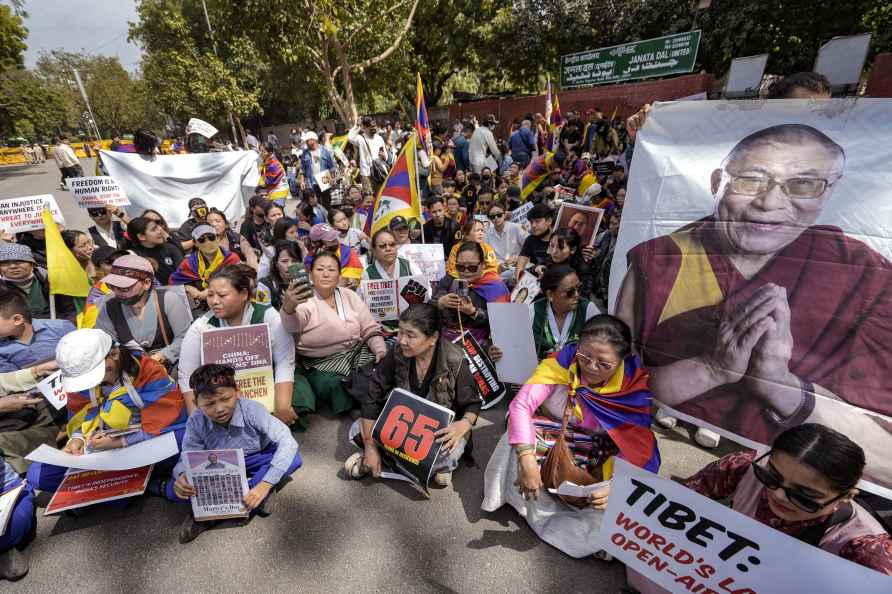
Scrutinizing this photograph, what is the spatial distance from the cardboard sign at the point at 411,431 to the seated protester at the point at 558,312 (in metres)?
0.96

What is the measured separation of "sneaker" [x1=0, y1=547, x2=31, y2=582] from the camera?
2.46 metres

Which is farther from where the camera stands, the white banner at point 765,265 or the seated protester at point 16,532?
the seated protester at point 16,532

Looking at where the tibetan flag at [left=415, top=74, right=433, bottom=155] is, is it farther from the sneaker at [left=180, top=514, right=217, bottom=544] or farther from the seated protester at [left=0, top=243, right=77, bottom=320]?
the sneaker at [left=180, top=514, right=217, bottom=544]

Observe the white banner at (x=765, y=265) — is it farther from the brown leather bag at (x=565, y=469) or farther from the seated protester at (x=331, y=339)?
the seated protester at (x=331, y=339)

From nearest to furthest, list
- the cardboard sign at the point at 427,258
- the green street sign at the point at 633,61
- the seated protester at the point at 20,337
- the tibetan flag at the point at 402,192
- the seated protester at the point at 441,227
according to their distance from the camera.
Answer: the seated protester at the point at 20,337 → the cardboard sign at the point at 427,258 → the tibetan flag at the point at 402,192 → the seated protester at the point at 441,227 → the green street sign at the point at 633,61

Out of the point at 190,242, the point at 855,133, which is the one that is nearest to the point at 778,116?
the point at 855,133

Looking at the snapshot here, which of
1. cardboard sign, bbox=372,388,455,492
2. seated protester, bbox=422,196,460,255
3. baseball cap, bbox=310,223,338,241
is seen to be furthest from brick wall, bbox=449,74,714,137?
cardboard sign, bbox=372,388,455,492

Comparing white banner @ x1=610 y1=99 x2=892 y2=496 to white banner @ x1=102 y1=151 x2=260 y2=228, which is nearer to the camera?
white banner @ x1=610 y1=99 x2=892 y2=496

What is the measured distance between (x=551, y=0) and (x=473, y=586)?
2496 cm

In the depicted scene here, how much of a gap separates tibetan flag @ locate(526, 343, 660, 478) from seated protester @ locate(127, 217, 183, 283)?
Result: 4.82m

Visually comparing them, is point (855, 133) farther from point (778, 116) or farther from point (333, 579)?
point (333, 579)

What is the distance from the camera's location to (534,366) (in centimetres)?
336

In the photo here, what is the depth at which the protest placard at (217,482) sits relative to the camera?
7.97 ft

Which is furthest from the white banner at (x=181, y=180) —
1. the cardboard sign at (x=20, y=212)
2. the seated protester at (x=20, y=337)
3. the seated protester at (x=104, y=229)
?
the seated protester at (x=20, y=337)
